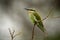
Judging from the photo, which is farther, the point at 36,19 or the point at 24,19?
the point at 24,19

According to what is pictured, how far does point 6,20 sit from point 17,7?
0.19 metres

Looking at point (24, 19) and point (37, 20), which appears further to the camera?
point (24, 19)

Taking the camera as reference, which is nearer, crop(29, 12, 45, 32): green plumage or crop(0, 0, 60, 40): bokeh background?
crop(29, 12, 45, 32): green plumage

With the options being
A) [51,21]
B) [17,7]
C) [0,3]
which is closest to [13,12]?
[17,7]

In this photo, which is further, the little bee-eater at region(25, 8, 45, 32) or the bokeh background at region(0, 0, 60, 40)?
the bokeh background at region(0, 0, 60, 40)

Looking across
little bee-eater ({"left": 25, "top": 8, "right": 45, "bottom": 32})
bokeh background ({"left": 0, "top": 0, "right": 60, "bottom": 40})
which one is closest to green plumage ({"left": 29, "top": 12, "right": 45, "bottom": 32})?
little bee-eater ({"left": 25, "top": 8, "right": 45, "bottom": 32})

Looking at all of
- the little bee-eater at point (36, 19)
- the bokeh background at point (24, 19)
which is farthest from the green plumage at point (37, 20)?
the bokeh background at point (24, 19)

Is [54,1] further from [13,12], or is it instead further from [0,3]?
[0,3]

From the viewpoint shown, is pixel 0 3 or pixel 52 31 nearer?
pixel 52 31

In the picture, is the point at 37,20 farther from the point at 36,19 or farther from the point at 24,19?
the point at 24,19

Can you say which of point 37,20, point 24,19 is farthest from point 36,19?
point 24,19

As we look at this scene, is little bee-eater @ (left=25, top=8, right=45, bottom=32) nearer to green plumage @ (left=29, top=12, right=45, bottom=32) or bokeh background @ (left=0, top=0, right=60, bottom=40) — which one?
green plumage @ (left=29, top=12, right=45, bottom=32)

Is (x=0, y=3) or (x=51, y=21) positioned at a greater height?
(x=0, y=3)

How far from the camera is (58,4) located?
2.05 metres
